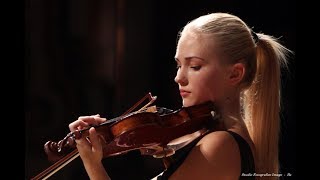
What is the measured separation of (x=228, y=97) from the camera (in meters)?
1.24

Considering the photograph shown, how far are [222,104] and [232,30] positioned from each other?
16 cm

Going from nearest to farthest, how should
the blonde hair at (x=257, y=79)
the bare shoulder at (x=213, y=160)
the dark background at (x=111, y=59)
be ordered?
the bare shoulder at (x=213, y=160) < the blonde hair at (x=257, y=79) < the dark background at (x=111, y=59)

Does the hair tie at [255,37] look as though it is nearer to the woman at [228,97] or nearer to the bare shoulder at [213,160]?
the woman at [228,97]

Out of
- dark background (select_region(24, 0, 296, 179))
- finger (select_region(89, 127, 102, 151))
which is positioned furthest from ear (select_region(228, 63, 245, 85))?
dark background (select_region(24, 0, 296, 179))

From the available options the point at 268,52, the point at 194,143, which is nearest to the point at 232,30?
the point at 268,52

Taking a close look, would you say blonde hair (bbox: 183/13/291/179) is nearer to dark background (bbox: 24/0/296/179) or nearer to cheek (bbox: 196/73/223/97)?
cheek (bbox: 196/73/223/97)

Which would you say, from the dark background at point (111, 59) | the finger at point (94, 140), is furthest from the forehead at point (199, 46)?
the dark background at point (111, 59)

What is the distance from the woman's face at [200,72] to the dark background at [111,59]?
17.0 inches

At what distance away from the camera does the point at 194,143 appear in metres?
1.16

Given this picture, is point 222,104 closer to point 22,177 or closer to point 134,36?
point 134,36

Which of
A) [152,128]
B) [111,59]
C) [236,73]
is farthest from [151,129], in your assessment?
[111,59]

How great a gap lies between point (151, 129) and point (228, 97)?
208 mm

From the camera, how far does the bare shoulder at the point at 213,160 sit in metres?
1.12

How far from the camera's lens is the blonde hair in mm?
1220
